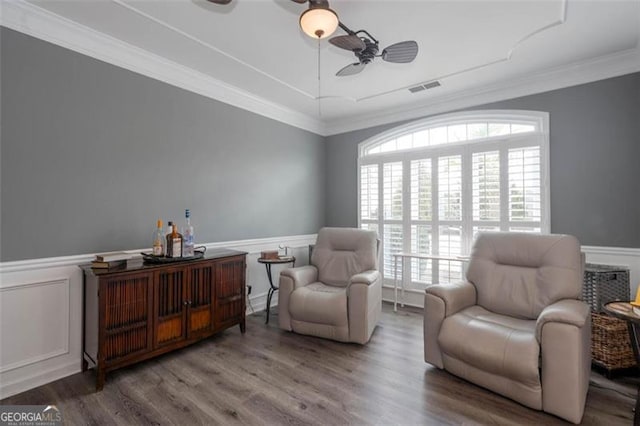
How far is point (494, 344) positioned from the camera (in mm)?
2045

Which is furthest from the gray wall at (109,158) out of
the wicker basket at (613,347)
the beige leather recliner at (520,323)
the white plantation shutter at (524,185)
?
the wicker basket at (613,347)

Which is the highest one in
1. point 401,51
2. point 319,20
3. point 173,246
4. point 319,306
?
point 401,51

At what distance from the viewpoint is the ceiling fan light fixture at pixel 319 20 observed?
176cm

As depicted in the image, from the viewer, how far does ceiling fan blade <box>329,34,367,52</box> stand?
2.12m

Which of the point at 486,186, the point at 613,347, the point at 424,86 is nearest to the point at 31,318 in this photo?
the point at 424,86

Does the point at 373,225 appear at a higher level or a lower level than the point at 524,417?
higher

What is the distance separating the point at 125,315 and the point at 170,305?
13.9 inches

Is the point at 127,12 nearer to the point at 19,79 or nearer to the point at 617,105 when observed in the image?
the point at 19,79

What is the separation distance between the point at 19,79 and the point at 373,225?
4.11m

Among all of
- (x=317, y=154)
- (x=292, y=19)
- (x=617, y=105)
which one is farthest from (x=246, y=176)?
(x=617, y=105)

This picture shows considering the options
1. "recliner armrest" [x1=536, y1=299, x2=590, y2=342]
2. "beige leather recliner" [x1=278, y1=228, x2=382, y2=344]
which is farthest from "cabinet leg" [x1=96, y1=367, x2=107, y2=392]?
"recliner armrest" [x1=536, y1=299, x2=590, y2=342]

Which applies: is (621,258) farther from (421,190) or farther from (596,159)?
(421,190)

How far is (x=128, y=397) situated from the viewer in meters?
2.12

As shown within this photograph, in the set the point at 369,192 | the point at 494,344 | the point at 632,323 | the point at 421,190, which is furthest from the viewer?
the point at 369,192
